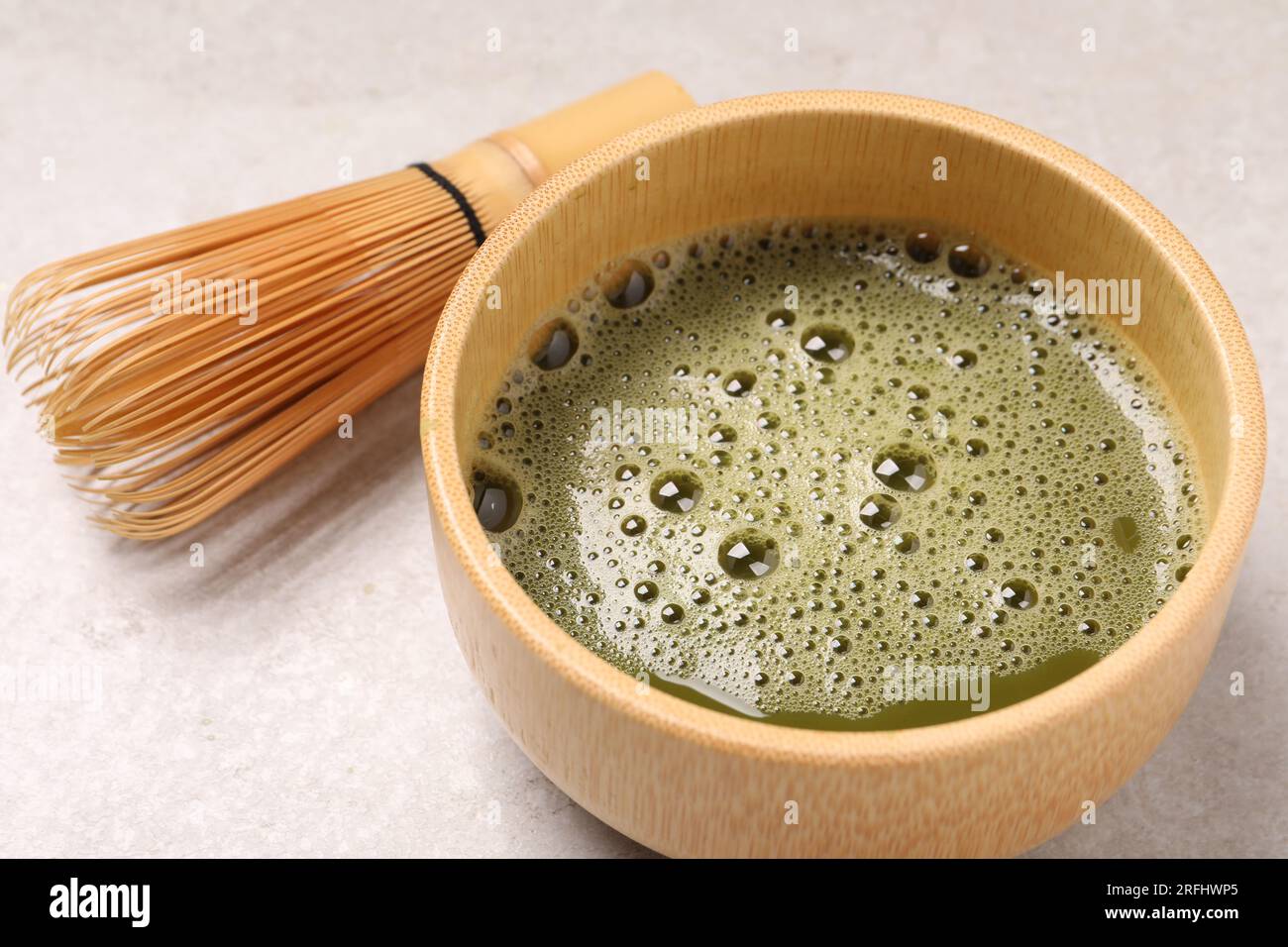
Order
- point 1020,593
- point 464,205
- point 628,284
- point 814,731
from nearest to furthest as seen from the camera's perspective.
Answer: point 814,731 → point 1020,593 → point 628,284 → point 464,205

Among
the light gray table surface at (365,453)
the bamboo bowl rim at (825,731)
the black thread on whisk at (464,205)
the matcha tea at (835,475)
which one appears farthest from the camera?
the black thread on whisk at (464,205)

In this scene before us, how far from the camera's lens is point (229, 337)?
1153 millimetres

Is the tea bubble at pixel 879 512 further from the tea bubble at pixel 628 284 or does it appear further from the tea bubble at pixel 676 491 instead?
the tea bubble at pixel 628 284

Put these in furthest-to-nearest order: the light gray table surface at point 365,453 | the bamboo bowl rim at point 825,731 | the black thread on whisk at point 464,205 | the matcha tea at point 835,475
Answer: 1. the black thread on whisk at point 464,205
2. the light gray table surface at point 365,453
3. the matcha tea at point 835,475
4. the bamboo bowl rim at point 825,731

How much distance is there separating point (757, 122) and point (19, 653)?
0.61m

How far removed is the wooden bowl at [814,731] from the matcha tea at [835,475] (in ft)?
0.09

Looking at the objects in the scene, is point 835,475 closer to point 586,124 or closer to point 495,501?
point 495,501

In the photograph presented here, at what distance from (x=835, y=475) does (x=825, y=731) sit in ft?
0.64

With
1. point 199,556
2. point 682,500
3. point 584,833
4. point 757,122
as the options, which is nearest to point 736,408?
point 682,500

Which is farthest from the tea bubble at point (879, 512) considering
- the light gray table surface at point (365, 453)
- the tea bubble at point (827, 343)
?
the light gray table surface at point (365, 453)

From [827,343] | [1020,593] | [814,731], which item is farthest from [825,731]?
[827,343]

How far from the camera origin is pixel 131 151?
1.40 metres

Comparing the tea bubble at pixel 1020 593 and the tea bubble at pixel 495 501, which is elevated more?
the tea bubble at pixel 495 501

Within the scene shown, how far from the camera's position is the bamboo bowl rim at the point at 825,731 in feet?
2.74
